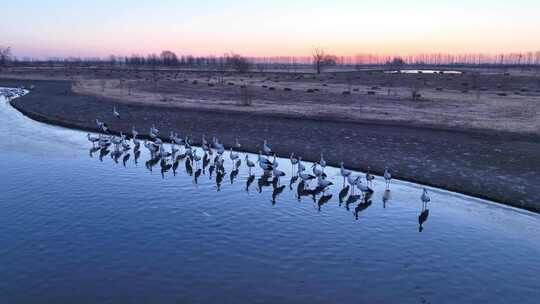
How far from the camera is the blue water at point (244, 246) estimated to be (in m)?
14.5

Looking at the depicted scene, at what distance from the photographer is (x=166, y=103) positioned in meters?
56.9

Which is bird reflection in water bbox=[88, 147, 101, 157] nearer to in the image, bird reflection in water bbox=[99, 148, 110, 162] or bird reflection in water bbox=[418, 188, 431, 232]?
bird reflection in water bbox=[99, 148, 110, 162]

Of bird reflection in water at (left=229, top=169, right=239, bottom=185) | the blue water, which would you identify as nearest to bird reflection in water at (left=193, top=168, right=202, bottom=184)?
the blue water

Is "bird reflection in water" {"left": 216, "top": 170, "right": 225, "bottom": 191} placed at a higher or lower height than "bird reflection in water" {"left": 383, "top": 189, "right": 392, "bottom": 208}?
higher

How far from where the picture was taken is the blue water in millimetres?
14477

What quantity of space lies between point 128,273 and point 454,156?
2311 cm

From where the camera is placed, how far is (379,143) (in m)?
34.3

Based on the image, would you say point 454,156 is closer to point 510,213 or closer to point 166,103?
point 510,213

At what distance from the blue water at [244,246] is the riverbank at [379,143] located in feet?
8.74

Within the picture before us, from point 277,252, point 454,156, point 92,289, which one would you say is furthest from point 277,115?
point 92,289

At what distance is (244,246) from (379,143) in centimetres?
1959

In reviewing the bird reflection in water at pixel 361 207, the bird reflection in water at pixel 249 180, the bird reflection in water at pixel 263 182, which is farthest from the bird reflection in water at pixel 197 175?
the bird reflection in water at pixel 361 207

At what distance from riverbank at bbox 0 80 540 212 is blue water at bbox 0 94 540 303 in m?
2.66

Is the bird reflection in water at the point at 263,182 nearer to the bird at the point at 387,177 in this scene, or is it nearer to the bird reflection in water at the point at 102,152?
the bird at the point at 387,177
